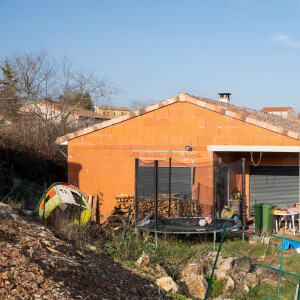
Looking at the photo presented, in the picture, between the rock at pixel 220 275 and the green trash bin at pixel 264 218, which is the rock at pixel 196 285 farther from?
the green trash bin at pixel 264 218

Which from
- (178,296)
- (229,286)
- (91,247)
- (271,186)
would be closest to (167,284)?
(178,296)

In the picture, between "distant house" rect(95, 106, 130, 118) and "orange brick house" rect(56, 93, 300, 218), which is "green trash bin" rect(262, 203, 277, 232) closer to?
"orange brick house" rect(56, 93, 300, 218)

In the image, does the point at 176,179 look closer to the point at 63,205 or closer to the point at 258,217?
the point at 258,217

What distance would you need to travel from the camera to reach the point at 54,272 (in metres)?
6.66

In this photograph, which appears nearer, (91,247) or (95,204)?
(91,247)

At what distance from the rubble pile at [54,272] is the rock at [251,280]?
7.30 feet

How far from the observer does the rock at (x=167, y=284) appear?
24.8 feet

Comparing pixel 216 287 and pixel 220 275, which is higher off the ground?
pixel 220 275

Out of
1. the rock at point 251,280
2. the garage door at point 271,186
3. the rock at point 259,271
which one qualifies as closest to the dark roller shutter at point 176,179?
the garage door at point 271,186

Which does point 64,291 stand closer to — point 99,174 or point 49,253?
point 49,253

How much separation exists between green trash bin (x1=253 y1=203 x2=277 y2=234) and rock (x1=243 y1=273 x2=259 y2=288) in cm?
505

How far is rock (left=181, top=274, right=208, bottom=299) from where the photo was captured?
7.96m

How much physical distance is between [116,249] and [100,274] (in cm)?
209

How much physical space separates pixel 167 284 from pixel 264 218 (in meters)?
7.04
